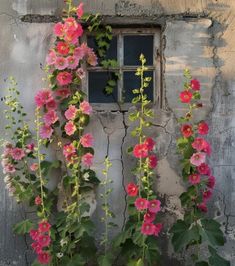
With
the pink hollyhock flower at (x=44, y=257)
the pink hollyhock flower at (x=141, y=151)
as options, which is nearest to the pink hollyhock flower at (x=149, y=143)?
the pink hollyhock flower at (x=141, y=151)

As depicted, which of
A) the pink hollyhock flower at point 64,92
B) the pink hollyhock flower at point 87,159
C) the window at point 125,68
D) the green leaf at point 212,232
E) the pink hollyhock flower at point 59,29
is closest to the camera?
the green leaf at point 212,232

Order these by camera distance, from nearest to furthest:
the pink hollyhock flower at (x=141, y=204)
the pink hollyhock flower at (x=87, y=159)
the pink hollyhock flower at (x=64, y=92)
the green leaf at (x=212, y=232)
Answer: the pink hollyhock flower at (x=141, y=204) → the green leaf at (x=212, y=232) → the pink hollyhock flower at (x=87, y=159) → the pink hollyhock flower at (x=64, y=92)

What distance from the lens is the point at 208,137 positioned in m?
4.75

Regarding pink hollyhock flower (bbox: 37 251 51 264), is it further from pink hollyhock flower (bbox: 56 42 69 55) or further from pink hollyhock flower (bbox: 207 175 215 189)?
pink hollyhock flower (bbox: 56 42 69 55)

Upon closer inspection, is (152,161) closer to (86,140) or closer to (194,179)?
(194,179)

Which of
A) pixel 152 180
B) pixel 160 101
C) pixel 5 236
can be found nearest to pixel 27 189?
pixel 5 236

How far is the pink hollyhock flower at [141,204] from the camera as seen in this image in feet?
14.0

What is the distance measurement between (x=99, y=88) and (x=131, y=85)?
0.82ft

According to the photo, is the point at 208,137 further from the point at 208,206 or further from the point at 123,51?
the point at 123,51

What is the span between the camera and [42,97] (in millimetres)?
4637

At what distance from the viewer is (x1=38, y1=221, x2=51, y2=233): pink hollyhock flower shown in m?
4.40

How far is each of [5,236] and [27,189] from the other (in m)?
0.46

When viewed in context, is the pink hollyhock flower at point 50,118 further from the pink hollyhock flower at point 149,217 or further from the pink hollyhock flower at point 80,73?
the pink hollyhock flower at point 149,217

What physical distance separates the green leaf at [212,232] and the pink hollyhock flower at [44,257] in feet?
3.59
